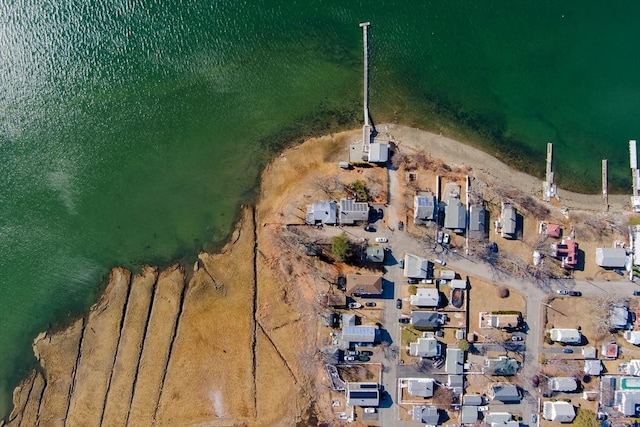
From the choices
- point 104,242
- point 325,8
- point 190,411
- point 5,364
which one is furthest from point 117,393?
point 325,8

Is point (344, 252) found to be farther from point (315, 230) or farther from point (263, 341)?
point (263, 341)

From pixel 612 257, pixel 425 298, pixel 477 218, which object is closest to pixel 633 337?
pixel 612 257

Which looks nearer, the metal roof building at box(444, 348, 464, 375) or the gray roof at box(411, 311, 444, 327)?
the gray roof at box(411, 311, 444, 327)

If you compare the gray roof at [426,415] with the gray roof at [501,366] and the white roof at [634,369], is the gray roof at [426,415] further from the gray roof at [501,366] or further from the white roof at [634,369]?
the white roof at [634,369]

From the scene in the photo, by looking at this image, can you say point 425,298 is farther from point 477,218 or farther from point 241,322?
point 241,322

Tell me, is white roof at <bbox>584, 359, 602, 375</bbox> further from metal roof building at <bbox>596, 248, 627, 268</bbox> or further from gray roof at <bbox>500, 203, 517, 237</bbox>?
gray roof at <bbox>500, 203, 517, 237</bbox>

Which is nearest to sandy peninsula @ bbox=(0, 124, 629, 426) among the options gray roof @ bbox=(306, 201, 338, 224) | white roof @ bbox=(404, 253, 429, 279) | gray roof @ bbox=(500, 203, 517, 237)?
gray roof @ bbox=(306, 201, 338, 224)

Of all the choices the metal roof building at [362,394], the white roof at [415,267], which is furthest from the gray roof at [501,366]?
the metal roof building at [362,394]
